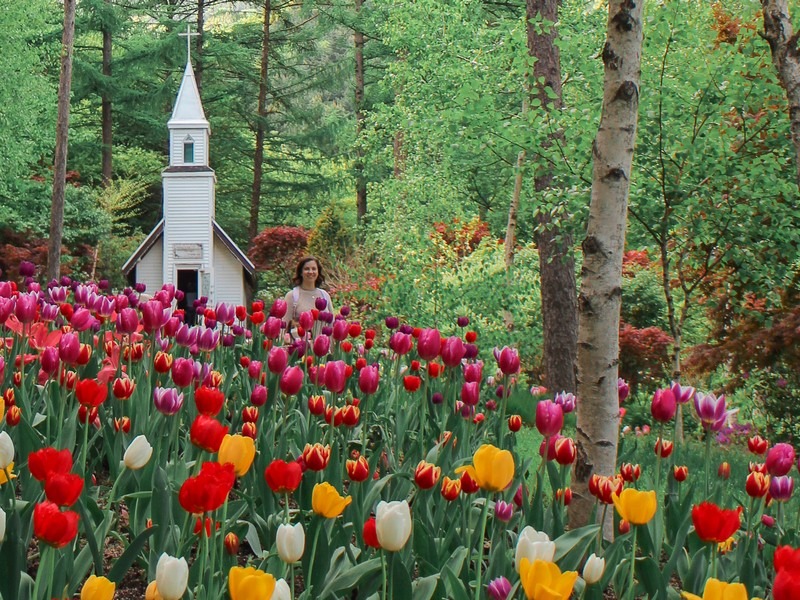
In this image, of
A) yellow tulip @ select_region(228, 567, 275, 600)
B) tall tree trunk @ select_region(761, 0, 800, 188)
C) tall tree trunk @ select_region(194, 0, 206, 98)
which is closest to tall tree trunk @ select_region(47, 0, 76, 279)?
tall tree trunk @ select_region(194, 0, 206, 98)

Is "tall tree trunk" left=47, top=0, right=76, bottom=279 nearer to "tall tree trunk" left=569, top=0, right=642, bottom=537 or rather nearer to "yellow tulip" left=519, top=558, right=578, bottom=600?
"tall tree trunk" left=569, top=0, right=642, bottom=537

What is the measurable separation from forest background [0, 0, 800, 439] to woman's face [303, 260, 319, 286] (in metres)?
1.84

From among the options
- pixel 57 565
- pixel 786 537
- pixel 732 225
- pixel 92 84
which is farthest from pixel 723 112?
pixel 92 84

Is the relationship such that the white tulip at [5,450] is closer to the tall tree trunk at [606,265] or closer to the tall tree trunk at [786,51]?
the tall tree trunk at [606,265]

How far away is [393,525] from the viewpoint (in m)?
1.52

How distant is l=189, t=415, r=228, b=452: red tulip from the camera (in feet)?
6.35

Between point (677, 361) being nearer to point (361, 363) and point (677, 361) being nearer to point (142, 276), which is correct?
point (361, 363)

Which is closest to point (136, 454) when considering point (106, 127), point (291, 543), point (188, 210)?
point (291, 543)

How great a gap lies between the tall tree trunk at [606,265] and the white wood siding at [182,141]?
20.6 m

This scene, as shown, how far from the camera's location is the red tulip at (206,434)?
1936 millimetres

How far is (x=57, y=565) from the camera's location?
186 centimetres

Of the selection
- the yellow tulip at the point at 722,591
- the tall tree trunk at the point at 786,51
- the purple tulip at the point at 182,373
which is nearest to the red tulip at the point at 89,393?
the purple tulip at the point at 182,373

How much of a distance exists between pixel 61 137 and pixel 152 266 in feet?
21.1

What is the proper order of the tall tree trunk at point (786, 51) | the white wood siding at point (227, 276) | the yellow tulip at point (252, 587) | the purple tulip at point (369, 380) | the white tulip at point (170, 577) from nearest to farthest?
the yellow tulip at point (252, 587), the white tulip at point (170, 577), the purple tulip at point (369, 380), the tall tree trunk at point (786, 51), the white wood siding at point (227, 276)
